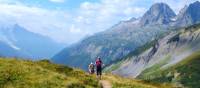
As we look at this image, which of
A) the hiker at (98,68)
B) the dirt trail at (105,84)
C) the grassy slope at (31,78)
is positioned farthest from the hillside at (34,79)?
the hiker at (98,68)

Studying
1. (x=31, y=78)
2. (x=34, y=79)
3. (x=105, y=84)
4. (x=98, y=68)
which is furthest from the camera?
(x=98, y=68)

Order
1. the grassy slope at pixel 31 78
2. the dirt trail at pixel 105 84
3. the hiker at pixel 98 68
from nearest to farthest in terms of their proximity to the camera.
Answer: the grassy slope at pixel 31 78, the dirt trail at pixel 105 84, the hiker at pixel 98 68

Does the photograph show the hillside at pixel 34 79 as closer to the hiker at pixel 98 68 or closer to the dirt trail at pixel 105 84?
the dirt trail at pixel 105 84

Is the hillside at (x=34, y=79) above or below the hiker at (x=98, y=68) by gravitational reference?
below

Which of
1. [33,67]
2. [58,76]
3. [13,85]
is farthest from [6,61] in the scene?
[13,85]

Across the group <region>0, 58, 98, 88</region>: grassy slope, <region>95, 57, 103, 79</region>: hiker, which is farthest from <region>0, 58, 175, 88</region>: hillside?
<region>95, 57, 103, 79</region>: hiker

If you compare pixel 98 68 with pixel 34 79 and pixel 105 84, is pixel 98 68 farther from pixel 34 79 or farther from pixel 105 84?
pixel 34 79

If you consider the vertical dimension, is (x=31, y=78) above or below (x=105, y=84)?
above

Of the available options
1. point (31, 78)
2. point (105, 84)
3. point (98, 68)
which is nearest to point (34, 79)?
point (31, 78)

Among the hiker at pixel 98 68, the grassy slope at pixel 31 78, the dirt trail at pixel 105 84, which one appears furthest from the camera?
the hiker at pixel 98 68

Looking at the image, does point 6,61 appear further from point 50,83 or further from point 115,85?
point 115,85

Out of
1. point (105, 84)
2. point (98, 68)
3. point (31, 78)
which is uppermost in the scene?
point (98, 68)

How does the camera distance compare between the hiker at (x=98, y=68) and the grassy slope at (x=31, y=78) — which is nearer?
the grassy slope at (x=31, y=78)

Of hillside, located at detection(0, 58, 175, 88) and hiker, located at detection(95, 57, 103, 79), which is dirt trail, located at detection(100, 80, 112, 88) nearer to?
hillside, located at detection(0, 58, 175, 88)
